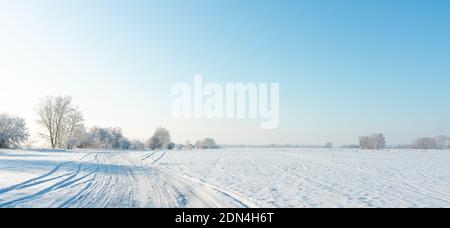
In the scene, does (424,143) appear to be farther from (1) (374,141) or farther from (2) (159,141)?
(2) (159,141)

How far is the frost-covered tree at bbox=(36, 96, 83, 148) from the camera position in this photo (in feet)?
211

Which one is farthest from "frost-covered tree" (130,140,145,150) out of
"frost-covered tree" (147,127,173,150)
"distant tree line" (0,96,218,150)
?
"distant tree line" (0,96,218,150)

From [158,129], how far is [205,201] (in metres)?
102

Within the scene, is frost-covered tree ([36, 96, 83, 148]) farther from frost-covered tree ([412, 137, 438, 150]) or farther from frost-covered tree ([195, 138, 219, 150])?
frost-covered tree ([412, 137, 438, 150])

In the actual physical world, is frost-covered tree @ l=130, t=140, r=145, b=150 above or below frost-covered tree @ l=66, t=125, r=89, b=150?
below

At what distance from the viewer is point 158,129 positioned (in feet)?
355

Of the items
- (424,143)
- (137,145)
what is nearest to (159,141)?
(137,145)

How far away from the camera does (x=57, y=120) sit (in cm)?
6544

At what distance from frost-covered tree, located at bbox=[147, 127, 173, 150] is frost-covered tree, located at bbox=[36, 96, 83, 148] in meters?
37.9
